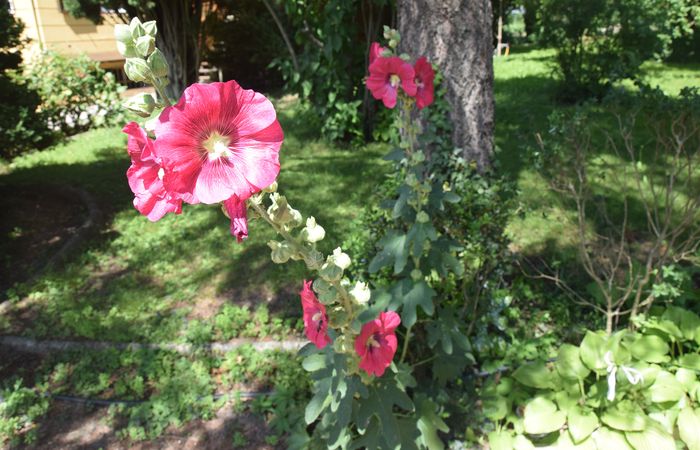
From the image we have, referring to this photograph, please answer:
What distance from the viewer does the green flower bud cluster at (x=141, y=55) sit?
93 cm

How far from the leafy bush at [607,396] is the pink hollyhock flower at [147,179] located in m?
1.85

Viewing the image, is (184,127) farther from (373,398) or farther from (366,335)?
(373,398)

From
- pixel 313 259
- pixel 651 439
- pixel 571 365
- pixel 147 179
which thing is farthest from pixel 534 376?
pixel 147 179

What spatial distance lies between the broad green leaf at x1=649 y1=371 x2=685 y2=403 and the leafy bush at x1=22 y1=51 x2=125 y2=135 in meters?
6.36

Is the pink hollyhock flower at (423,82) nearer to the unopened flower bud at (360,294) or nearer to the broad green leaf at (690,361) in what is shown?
the unopened flower bud at (360,294)

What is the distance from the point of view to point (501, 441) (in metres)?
2.26

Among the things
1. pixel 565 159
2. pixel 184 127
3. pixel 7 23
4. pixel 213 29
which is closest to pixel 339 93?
pixel 7 23

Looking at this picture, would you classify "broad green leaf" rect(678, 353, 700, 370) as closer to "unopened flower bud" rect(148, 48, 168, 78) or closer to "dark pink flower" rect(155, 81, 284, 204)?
"dark pink flower" rect(155, 81, 284, 204)

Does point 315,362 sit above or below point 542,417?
above

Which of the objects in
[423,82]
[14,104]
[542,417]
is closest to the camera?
[423,82]

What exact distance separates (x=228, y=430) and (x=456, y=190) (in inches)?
62.3

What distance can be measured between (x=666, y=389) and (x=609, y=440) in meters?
0.33

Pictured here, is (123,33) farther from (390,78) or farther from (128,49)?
(390,78)

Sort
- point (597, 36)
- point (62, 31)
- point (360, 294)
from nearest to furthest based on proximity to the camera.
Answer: point (360, 294), point (597, 36), point (62, 31)
